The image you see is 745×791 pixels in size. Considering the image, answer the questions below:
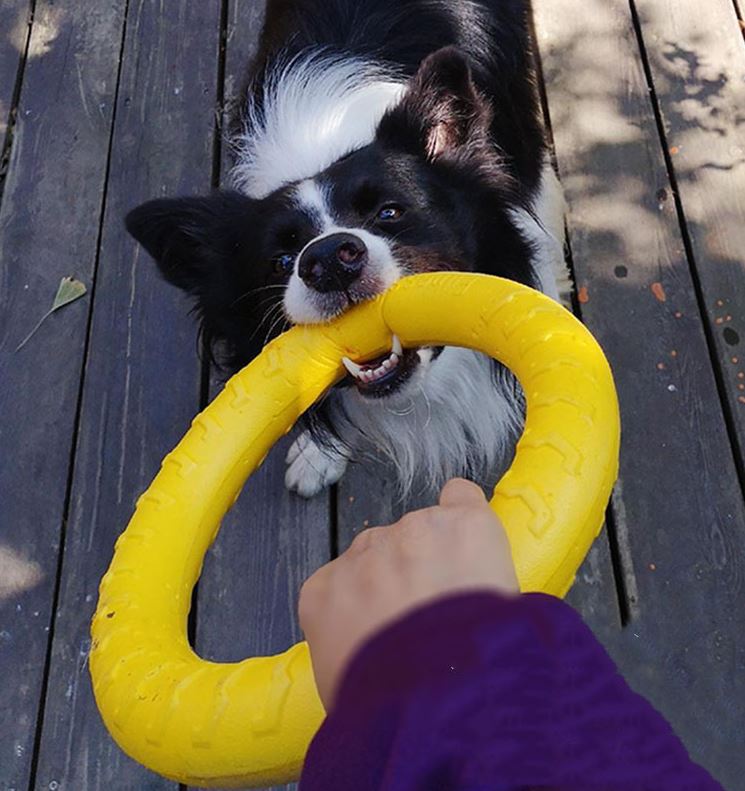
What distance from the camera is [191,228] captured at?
6.73 ft

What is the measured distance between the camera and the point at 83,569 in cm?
235

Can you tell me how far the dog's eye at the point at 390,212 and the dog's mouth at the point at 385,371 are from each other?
11.0 inches

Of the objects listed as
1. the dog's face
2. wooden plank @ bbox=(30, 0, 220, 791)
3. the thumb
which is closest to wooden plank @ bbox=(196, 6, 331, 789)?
wooden plank @ bbox=(30, 0, 220, 791)

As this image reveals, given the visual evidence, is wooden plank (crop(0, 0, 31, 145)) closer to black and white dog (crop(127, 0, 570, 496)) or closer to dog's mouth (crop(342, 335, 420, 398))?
black and white dog (crop(127, 0, 570, 496))

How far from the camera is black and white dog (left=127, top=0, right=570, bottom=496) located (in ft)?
6.19

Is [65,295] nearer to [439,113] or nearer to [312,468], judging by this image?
[312,468]

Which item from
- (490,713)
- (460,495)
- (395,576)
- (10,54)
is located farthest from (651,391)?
(10,54)

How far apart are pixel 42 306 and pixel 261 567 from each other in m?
1.08

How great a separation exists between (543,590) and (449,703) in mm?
488

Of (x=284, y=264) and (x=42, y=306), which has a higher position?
(x=284, y=264)

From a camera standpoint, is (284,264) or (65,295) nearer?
(284,264)

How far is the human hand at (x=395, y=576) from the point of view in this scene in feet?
2.64

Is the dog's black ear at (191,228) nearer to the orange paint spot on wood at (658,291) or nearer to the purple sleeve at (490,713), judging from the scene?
the orange paint spot on wood at (658,291)

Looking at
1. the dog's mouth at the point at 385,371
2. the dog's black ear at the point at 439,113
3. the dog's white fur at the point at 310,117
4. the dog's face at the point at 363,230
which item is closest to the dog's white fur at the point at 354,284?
the dog's face at the point at 363,230
